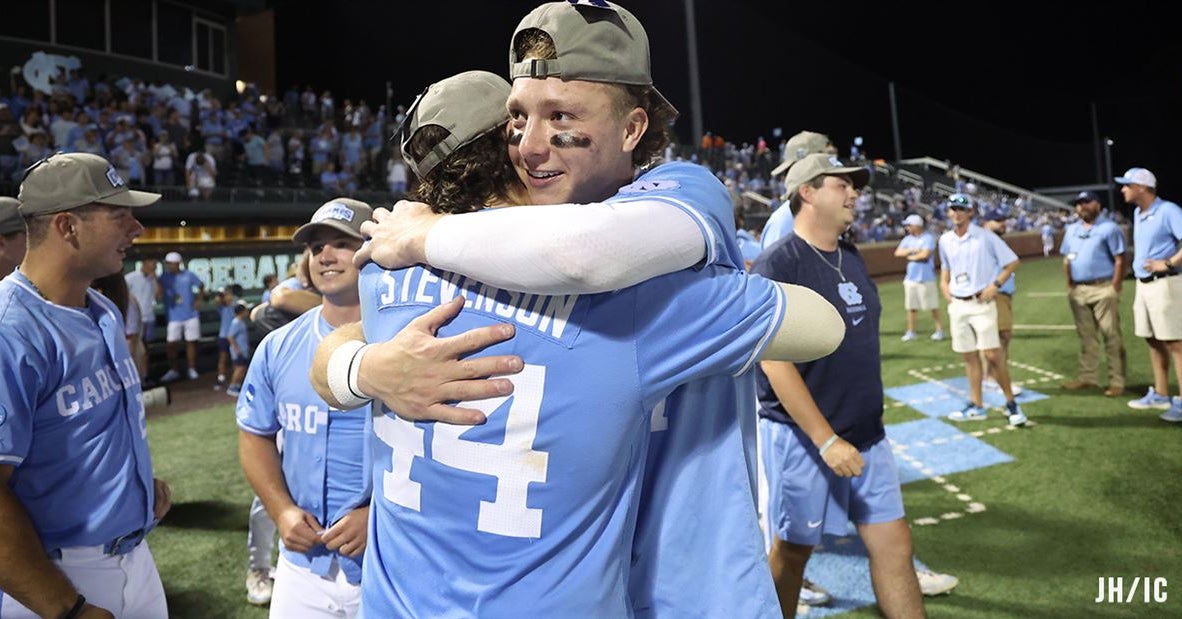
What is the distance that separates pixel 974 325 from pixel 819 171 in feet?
18.0

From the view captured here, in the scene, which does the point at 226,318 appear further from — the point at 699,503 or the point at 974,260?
the point at 699,503

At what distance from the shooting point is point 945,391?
9.34 metres

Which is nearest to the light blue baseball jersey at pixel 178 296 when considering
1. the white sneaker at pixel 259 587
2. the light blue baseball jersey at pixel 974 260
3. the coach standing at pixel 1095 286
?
the white sneaker at pixel 259 587

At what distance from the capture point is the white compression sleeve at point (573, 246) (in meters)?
1.23

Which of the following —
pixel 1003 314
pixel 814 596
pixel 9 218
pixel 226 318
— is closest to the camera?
pixel 814 596

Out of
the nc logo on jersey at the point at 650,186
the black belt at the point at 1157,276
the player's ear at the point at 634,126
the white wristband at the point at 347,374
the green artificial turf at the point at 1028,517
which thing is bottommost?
the green artificial turf at the point at 1028,517

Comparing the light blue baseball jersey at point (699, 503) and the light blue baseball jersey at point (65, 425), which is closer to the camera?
the light blue baseball jersey at point (699, 503)

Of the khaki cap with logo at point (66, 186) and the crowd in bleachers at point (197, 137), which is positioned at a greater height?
the crowd in bleachers at point (197, 137)

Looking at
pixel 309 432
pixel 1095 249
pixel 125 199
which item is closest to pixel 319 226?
pixel 125 199

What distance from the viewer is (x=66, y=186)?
287cm

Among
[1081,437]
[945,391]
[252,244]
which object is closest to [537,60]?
[1081,437]

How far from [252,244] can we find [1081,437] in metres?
14.8

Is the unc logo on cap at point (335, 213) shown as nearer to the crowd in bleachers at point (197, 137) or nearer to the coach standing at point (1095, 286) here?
Answer: the coach standing at point (1095, 286)

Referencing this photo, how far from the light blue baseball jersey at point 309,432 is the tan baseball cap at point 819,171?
2.24m
